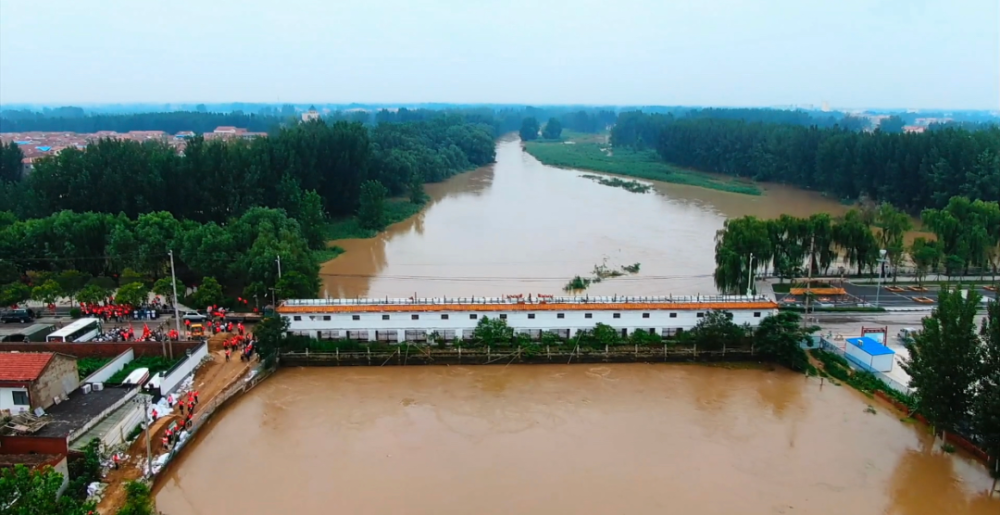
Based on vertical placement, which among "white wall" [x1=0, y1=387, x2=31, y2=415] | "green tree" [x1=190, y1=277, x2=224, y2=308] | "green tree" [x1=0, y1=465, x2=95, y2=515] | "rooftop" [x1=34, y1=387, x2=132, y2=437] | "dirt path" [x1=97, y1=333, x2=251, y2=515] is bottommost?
"dirt path" [x1=97, y1=333, x2=251, y2=515]

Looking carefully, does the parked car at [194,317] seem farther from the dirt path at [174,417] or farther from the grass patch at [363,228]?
the grass patch at [363,228]

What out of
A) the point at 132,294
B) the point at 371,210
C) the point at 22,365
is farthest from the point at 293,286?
the point at 371,210

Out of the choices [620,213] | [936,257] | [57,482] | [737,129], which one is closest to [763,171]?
[737,129]

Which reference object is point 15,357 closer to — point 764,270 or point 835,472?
point 835,472

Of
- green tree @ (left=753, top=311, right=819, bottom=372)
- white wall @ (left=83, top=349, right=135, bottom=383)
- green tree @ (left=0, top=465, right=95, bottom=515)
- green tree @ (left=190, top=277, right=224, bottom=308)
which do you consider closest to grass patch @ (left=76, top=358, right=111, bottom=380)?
white wall @ (left=83, top=349, right=135, bottom=383)

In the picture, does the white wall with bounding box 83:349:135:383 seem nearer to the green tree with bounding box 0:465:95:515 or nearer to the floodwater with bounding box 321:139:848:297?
the green tree with bounding box 0:465:95:515

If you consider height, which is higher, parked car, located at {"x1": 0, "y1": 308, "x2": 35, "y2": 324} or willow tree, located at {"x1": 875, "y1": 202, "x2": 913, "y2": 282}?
willow tree, located at {"x1": 875, "y1": 202, "x2": 913, "y2": 282}

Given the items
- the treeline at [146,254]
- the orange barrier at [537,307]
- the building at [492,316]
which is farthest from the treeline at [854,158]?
the treeline at [146,254]

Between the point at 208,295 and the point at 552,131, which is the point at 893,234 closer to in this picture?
the point at 208,295
